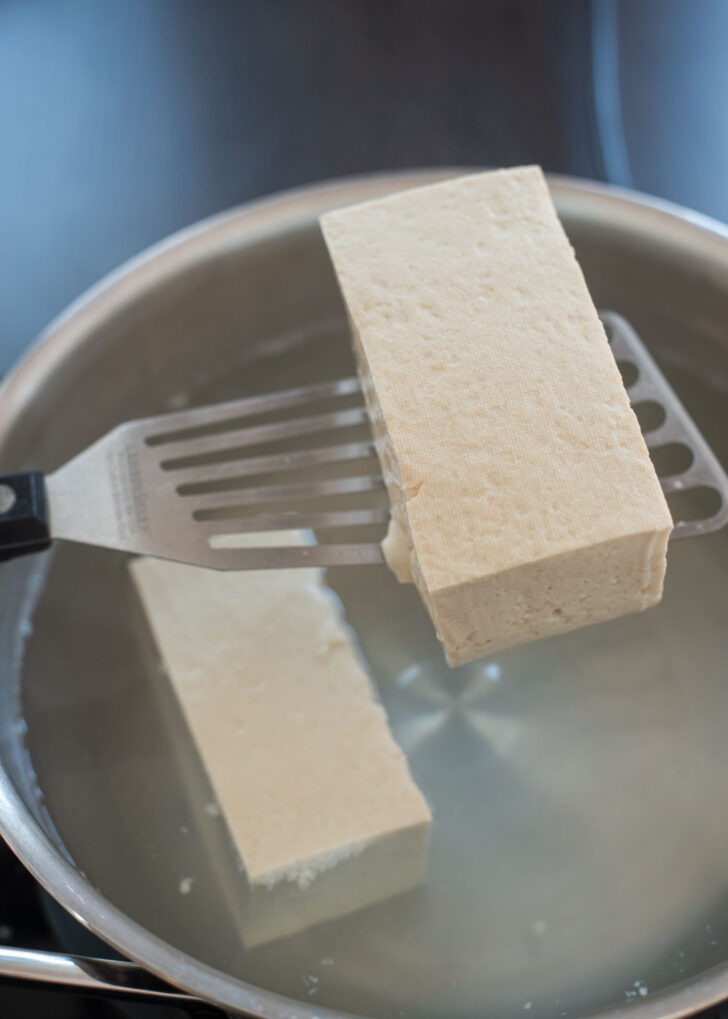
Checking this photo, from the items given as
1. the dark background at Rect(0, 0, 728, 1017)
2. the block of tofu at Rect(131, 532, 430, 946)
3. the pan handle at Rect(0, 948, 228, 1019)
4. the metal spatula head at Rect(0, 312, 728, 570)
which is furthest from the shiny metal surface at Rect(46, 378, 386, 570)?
the dark background at Rect(0, 0, 728, 1017)

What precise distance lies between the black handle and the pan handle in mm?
284

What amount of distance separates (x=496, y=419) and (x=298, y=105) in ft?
2.99

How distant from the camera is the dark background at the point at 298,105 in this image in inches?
52.9

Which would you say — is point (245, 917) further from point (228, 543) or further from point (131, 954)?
point (228, 543)

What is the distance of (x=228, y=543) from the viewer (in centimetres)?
103

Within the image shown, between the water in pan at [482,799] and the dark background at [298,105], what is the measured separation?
0.45 m

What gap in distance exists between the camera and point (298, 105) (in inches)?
57.6

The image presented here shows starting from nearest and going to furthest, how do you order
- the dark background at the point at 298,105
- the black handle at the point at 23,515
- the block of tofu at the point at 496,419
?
the block of tofu at the point at 496,419
the black handle at the point at 23,515
the dark background at the point at 298,105

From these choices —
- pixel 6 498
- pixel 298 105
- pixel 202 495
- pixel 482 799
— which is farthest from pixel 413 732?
pixel 298 105

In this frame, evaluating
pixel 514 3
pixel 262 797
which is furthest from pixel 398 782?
pixel 514 3

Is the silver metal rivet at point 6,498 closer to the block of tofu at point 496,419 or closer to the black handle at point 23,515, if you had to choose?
the black handle at point 23,515

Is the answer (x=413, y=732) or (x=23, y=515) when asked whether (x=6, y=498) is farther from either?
(x=413, y=732)

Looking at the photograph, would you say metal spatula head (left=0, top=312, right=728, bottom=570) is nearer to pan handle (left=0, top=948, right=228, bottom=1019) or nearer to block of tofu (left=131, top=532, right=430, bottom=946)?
block of tofu (left=131, top=532, right=430, bottom=946)

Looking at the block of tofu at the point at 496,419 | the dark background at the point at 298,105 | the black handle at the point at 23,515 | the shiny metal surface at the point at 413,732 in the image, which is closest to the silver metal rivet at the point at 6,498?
the black handle at the point at 23,515
